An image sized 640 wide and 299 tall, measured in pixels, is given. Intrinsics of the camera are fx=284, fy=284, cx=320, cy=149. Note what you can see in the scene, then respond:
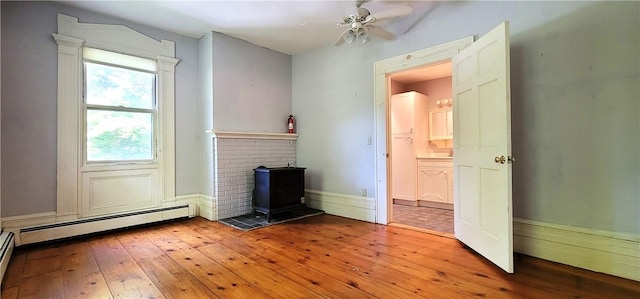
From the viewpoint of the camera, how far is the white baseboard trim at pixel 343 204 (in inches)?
155

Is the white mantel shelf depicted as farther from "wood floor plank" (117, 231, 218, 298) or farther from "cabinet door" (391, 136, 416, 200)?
"cabinet door" (391, 136, 416, 200)

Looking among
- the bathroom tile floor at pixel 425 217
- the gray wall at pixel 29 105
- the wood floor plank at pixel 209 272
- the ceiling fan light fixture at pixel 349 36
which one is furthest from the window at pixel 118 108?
the bathroom tile floor at pixel 425 217

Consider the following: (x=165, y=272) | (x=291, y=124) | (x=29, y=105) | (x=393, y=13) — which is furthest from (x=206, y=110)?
(x=393, y=13)

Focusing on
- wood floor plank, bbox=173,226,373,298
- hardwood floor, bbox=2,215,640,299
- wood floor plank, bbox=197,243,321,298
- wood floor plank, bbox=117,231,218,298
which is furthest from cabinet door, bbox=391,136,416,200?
wood floor plank, bbox=117,231,218,298

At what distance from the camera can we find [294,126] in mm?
4961

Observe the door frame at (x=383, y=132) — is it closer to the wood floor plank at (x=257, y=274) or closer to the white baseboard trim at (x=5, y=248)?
the wood floor plank at (x=257, y=274)

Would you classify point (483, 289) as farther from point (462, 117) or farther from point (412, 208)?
point (412, 208)

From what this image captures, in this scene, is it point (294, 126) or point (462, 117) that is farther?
point (294, 126)

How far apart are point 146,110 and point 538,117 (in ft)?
14.8

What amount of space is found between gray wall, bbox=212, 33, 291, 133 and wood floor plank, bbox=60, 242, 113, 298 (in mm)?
2026

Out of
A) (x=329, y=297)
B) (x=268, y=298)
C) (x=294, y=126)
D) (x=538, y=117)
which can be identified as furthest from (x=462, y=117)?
(x=294, y=126)

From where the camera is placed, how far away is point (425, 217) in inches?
165

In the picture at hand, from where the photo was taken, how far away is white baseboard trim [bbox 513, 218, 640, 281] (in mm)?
2162

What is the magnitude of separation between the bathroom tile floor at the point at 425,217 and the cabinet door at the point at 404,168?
1.08 feet
